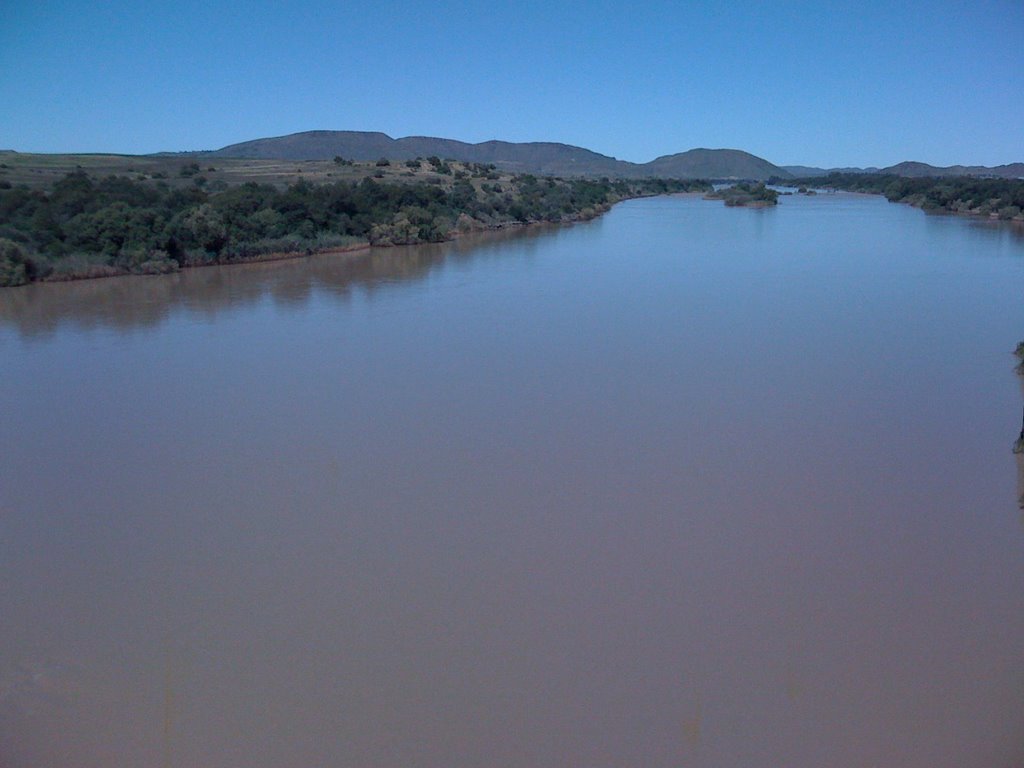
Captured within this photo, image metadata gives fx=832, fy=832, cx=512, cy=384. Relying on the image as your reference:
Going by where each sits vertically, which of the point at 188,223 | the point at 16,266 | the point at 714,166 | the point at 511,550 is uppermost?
the point at 714,166

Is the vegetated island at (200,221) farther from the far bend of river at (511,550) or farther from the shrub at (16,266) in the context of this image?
the far bend of river at (511,550)

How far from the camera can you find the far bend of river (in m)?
4.64

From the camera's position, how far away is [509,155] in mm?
144625

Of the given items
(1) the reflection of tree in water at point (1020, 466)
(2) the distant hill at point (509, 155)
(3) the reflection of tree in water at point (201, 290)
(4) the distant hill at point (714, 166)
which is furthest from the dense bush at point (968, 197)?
(4) the distant hill at point (714, 166)

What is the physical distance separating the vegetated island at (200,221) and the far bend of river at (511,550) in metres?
6.29

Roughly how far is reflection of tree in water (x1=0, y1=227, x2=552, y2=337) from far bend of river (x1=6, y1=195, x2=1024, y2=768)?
150 centimetres

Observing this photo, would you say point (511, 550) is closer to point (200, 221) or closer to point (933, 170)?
point (200, 221)

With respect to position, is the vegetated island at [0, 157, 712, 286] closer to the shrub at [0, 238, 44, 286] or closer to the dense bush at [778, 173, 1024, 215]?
the shrub at [0, 238, 44, 286]

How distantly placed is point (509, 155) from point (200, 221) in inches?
5041

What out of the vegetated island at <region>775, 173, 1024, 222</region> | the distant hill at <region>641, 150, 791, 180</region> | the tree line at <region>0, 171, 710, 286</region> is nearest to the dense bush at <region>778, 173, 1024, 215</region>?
the vegetated island at <region>775, 173, 1024, 222</region>

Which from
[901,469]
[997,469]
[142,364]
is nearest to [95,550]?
[142,364]

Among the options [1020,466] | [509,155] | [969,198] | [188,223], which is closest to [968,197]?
[969,198]

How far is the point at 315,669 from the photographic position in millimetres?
5082

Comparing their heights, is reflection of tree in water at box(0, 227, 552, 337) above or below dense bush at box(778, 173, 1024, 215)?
below
